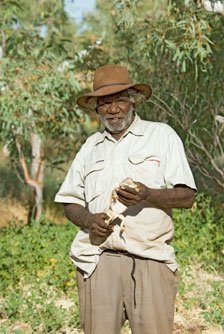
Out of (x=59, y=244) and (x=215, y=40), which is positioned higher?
(x=215, y=40)

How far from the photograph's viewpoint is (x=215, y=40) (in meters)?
8.87

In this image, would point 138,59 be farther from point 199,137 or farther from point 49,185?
point 49,185

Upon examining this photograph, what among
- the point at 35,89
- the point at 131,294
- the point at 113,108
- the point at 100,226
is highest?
the point at 35,89

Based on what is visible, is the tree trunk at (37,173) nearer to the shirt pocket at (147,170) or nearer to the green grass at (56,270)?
the green grass at (56,270)

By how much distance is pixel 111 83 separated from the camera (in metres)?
3.93

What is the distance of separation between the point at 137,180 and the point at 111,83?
52 cm

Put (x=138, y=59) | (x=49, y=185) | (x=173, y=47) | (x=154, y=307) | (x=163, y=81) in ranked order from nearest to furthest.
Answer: (x=154, y=307) < (x=173, y=47) < (x=163, y=81) < (x=138, y=59) < (x=49, y=185)

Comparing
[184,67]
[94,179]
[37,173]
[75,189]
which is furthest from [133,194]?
[37,173]

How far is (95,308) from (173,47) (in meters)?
4.68

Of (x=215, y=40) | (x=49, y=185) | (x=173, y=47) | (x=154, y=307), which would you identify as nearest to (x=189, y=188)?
(x=154, y=307)

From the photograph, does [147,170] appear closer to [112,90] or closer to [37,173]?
[112,90]

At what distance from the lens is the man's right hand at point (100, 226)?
3.68 m

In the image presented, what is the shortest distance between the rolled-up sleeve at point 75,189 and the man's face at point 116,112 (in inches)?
10.3

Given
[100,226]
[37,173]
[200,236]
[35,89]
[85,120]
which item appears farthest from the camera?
[37,173]
